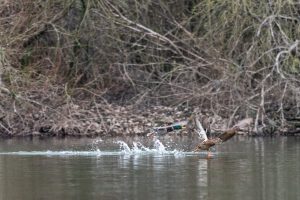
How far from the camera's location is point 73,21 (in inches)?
997

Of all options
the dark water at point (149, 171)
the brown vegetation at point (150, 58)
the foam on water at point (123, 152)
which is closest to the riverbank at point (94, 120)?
the brown vegetation at point (150, 58)

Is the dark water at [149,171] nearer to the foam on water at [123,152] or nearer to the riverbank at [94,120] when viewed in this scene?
the foam on water at [123,152]

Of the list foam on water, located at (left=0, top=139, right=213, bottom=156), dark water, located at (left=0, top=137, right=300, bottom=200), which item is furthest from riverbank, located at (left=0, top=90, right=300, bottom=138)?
foam on water, located at (left=0, top=139, right=213, bottom=156)

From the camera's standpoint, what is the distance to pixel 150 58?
83.3 feet

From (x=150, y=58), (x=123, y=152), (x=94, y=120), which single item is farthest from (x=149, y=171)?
(x=150, y=58)

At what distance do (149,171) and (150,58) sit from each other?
10.7 metres

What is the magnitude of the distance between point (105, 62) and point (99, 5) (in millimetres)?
1818

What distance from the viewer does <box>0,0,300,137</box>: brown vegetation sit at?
2259 cm

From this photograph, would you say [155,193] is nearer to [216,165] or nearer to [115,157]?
[216,165]

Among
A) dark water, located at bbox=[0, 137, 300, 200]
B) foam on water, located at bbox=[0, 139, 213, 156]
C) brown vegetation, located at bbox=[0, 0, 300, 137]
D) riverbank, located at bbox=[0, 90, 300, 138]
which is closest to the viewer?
dark water, located at bbox=[0, 137, 300, 200]

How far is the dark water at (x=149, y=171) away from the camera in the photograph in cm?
1250

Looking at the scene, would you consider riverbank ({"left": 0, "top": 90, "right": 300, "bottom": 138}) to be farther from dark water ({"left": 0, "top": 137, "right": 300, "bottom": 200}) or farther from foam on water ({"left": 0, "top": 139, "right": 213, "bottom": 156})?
foam on water ({"left": 0, "top": 139, "right": 213, "bottom": 156})

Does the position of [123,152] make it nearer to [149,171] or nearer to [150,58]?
[149,171]

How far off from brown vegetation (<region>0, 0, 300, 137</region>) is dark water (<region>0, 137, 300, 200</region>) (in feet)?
7.77
